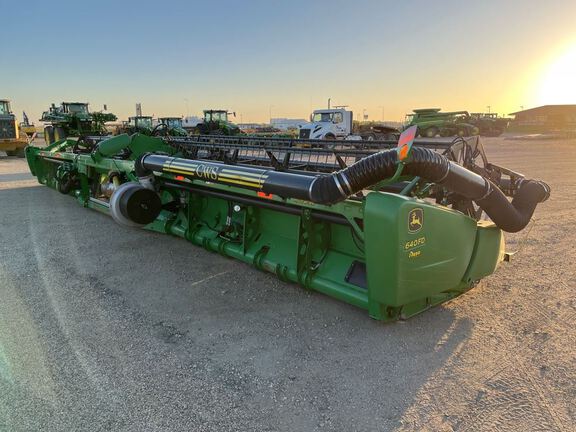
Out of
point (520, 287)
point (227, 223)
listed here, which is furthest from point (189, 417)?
point (520, 287)

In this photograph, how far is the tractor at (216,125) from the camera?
24.4 metres

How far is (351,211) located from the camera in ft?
10.4

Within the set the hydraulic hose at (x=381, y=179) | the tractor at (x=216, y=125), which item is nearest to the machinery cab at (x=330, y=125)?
the tractor at (x=216, y=125)

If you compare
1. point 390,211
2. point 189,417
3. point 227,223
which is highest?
point 390,211

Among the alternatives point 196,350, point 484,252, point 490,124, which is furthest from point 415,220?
point 490,124

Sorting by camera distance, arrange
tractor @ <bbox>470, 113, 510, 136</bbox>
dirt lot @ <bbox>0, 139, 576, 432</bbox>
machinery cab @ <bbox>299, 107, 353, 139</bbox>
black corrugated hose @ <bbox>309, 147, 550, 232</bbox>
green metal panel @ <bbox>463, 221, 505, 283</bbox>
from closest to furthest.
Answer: dirt lot @ <bbox>0, 139, 576, 432</bbox> → black corrugated hose @ <bbox>309, 147, 550, 232</bbox> → green metal panel @ <bbox>463, 221, 505, 283</bbox> → machinery cab @ <bbox>299, 107, 353, 139</bbox> → tractor @ <bbox>470, 113, 510, 136</bbox>

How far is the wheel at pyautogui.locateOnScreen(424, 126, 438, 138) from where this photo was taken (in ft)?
98.1

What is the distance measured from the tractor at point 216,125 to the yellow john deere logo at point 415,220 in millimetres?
21694

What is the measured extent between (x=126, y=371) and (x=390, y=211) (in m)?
1.92

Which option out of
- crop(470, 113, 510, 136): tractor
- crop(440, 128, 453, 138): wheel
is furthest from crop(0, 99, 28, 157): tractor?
crop(470, 113, 510, 136): tractor

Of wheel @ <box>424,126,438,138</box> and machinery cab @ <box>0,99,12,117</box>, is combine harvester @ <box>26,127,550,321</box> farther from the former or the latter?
wheel @ <box>424,126,438,138</box>

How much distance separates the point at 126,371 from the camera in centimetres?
270

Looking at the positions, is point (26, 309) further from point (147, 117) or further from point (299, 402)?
point (147, 117)

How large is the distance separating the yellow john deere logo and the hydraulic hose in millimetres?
217
